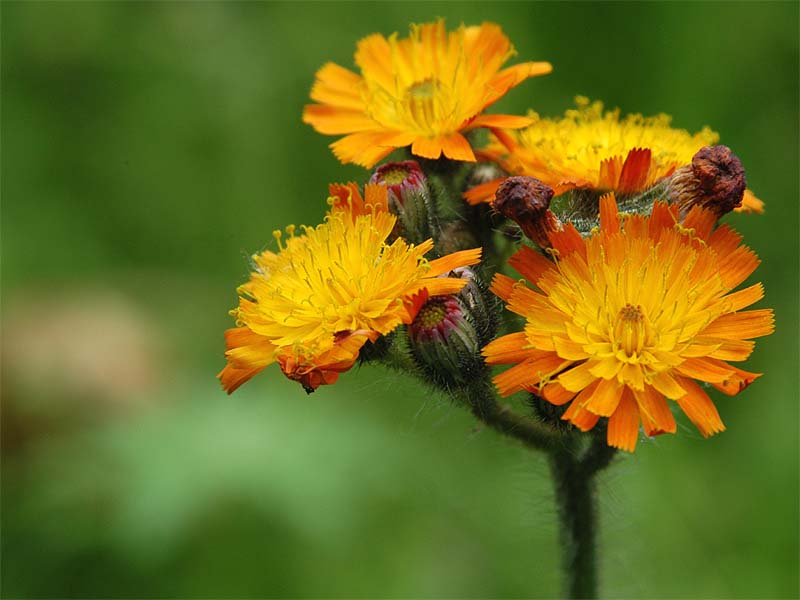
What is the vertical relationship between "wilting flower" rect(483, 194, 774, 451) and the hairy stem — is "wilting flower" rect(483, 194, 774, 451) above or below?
above

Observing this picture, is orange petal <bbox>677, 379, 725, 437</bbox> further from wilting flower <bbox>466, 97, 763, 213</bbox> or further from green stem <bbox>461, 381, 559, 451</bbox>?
wilting flower <bbox>466, 97, 763, 213</bbox>

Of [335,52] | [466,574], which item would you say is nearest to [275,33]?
[335,52]

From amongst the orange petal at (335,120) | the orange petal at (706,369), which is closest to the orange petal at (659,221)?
the orange petal at (706,369)

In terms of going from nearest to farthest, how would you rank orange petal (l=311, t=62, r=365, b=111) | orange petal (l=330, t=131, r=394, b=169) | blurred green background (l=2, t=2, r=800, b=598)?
orange petal (l=330, t=131, r=394, b=169) < orange petal (l=311, t=62, r=365, b=111) < blurred green background (l=2, t=2, r=800, b=598)

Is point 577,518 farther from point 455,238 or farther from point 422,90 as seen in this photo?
point 422,90

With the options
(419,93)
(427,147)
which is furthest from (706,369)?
(419,93)

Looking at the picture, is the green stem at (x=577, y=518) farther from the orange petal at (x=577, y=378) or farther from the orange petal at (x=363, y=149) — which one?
the orange petal at (x=363, y=149)

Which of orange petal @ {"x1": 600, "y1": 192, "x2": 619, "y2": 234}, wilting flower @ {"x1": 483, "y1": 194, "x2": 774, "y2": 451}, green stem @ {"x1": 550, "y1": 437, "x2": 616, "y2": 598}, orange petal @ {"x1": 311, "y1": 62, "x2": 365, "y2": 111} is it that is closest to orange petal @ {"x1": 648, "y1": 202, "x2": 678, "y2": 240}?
wilting flower @ {"x1": 483, "y1": 194, "x2": 774, "y2": 451}
